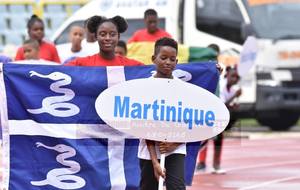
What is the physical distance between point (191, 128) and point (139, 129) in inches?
15.6

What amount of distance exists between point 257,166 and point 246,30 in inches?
222

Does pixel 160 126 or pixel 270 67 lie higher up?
pixel 160 126

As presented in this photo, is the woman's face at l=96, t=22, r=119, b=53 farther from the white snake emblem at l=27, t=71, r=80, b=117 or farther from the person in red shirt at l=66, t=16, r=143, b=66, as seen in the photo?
the white snake emblem at l=27, t=71, r=80, b=117

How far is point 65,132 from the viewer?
9758 millimetres

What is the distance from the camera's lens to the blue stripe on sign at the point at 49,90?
9750 millimetres

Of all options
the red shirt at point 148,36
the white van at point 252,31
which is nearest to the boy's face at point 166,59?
the red shirt at point 148,36

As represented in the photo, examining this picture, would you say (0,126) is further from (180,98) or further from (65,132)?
(180,98)

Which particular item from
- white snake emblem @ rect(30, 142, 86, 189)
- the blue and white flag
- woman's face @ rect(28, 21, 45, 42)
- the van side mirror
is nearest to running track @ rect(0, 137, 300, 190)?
the van side mirror

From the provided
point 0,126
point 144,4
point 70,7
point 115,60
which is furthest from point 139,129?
point 70,7

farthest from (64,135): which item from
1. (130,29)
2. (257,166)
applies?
(130,29)

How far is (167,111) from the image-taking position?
338 inches

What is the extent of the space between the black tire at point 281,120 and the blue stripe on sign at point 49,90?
41.4 ft

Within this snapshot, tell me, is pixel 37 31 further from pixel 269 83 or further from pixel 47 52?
pixel 269 83

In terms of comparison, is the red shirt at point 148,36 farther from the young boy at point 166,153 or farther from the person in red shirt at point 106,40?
the young boy at point 166,153
